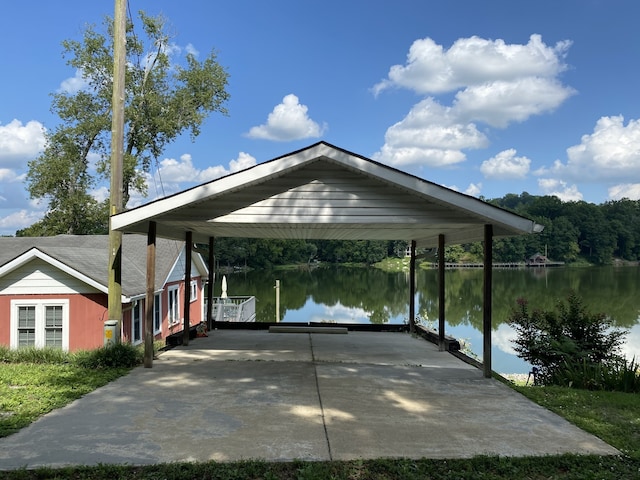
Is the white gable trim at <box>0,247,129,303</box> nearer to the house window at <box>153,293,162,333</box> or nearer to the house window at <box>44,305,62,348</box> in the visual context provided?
the house window at <box>44,305,62,348</box>

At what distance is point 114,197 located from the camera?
28.0 ft

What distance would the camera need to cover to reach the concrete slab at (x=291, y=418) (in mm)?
4383

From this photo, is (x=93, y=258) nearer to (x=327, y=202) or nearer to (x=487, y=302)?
(x=327, y=202)

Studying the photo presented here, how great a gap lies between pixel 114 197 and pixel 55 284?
6.53m

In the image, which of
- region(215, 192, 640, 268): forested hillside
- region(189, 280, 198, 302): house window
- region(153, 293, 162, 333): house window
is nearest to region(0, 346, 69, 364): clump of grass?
region(153, 293, 162, 333): house window

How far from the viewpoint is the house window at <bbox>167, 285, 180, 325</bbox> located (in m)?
18.5

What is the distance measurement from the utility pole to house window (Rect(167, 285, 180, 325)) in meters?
9.87

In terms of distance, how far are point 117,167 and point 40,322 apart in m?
7.32

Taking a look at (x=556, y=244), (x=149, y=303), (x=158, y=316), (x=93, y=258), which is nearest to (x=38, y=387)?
(x=149, y=303)

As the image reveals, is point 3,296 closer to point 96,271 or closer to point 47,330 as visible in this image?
point 47,330

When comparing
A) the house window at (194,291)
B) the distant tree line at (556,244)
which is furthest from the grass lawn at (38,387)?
the distant tree line at (556,244)

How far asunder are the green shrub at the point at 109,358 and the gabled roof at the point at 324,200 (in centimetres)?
210

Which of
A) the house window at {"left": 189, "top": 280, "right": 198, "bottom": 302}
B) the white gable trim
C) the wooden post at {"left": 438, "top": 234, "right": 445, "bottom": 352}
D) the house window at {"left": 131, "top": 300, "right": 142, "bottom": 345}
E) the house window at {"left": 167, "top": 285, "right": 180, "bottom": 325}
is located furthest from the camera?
the house window at {"left": 189, "top": 280, "right": 198, "bottom": 302}

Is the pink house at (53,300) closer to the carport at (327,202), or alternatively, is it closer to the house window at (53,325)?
the house window at (53,325)
